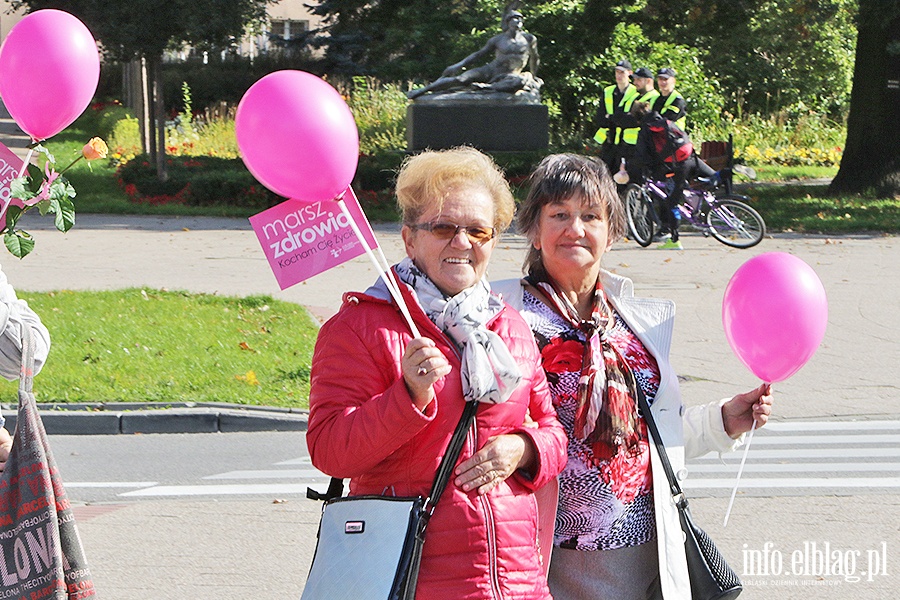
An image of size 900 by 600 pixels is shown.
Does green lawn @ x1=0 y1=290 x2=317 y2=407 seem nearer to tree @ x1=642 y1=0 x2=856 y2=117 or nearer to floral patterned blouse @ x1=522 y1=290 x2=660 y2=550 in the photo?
floral patterned blouse @ x1=522 y1=290 x2=660 y2=550

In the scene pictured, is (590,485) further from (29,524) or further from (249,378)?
(249,378)

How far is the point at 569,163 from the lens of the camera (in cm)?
342

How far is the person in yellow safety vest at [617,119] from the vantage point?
1672 centimetres

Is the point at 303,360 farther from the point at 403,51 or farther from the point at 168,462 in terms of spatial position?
the point at 403,51

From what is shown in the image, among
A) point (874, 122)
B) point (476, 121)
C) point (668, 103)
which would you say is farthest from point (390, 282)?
point (874, 122)

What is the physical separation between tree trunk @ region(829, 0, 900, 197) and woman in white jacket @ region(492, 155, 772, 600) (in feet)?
64.9

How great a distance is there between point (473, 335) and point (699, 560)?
981 mm

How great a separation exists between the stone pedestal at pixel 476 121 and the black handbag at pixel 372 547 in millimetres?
20065

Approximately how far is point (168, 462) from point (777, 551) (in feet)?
12.3

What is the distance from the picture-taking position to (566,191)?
11.1 ft

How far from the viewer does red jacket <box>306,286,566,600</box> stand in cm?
270

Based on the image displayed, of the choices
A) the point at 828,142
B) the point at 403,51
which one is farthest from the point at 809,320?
the point at 403,51

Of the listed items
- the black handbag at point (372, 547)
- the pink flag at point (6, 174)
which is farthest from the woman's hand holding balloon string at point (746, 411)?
the pink flag at point (6, 174)

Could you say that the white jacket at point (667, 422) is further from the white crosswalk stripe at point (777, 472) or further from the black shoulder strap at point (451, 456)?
the white crosswalk stripe at point (777, 472)
